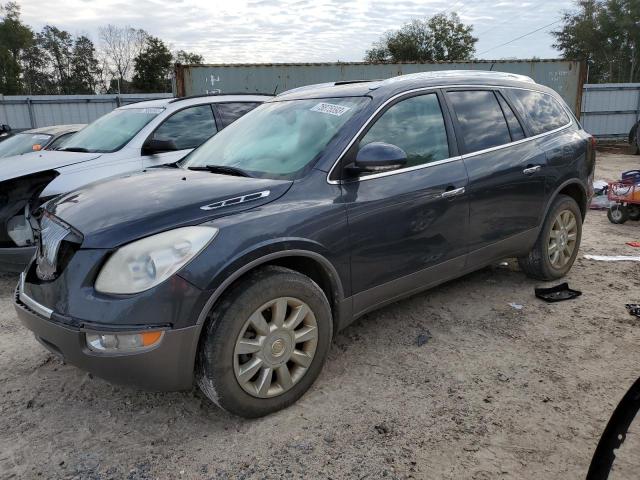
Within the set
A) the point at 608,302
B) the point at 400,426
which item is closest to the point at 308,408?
the point at 400,426

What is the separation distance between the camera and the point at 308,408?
9.41 feet

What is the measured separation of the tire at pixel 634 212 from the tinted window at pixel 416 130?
5042 millimetres

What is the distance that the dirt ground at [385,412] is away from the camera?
243cm

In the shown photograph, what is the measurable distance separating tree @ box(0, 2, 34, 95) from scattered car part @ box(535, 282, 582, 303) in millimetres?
60946

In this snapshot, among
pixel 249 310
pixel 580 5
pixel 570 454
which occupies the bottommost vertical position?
pixel 570 454

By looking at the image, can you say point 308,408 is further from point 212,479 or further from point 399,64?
point 399,64

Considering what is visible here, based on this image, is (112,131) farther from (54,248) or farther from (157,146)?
(54,248)

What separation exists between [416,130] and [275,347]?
1830mm

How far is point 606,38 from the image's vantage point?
1863 inches

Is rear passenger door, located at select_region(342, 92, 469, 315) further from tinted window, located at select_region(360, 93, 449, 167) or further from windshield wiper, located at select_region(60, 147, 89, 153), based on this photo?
windshield wiper, located at select_region(60, 147, 89, 153)

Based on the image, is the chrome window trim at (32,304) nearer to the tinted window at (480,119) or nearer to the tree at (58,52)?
the tinted window at (480,119)

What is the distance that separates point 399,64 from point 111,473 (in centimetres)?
1551

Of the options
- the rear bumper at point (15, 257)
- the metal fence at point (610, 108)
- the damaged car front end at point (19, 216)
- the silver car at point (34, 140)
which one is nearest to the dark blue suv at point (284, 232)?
the rear bumper at point (15, 257)

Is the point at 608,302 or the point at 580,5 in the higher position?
the point at 580,5
